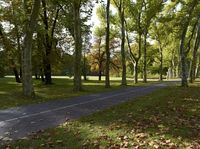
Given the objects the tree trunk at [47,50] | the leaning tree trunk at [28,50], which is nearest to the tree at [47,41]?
the tree trunk at [47,50]

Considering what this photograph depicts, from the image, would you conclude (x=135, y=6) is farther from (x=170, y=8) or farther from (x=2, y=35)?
(x=2, y=35)

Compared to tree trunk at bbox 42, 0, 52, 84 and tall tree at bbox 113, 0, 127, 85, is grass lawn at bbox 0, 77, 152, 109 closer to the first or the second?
tree trunk at bbox 42, 0, 52, 84

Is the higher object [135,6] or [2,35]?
[135,6]

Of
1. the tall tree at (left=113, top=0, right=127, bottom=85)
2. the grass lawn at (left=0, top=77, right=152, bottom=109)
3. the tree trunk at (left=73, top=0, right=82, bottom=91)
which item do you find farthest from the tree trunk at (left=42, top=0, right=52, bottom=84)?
the tree trunk at (left=73, top=0, right=82, bottom=91)

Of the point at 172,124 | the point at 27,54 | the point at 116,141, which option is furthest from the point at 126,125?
the point at 27,54

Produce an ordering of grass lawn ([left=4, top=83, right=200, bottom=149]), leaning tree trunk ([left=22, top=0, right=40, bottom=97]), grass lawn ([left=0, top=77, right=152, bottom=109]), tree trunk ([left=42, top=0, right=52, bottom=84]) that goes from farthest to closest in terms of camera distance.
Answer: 1. tree trunk ([left=42, top=0, right=52, bottom=84])
2. leaning tree trunk ([left=22, top=0, right=40, bottom=97])
3. grass lawn ([left=0, top=77, right=152, bottom=109])
4. grass lawn ([left=4, top=83, right=200, bottom=149])

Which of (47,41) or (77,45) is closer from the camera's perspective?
(77,45)

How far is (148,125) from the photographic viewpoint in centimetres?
1172

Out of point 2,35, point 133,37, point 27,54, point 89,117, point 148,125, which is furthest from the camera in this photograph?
point 133,37

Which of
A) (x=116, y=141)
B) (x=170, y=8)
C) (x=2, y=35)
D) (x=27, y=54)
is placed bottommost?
(x=116, y=141)

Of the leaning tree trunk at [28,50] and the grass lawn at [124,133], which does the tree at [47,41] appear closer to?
the leaning tree trunk at [28,50]

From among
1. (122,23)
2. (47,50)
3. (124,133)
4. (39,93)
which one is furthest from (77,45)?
(124,133)

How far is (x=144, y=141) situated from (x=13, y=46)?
117ft

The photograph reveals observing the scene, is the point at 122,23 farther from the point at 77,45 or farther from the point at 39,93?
the point at 39,93
